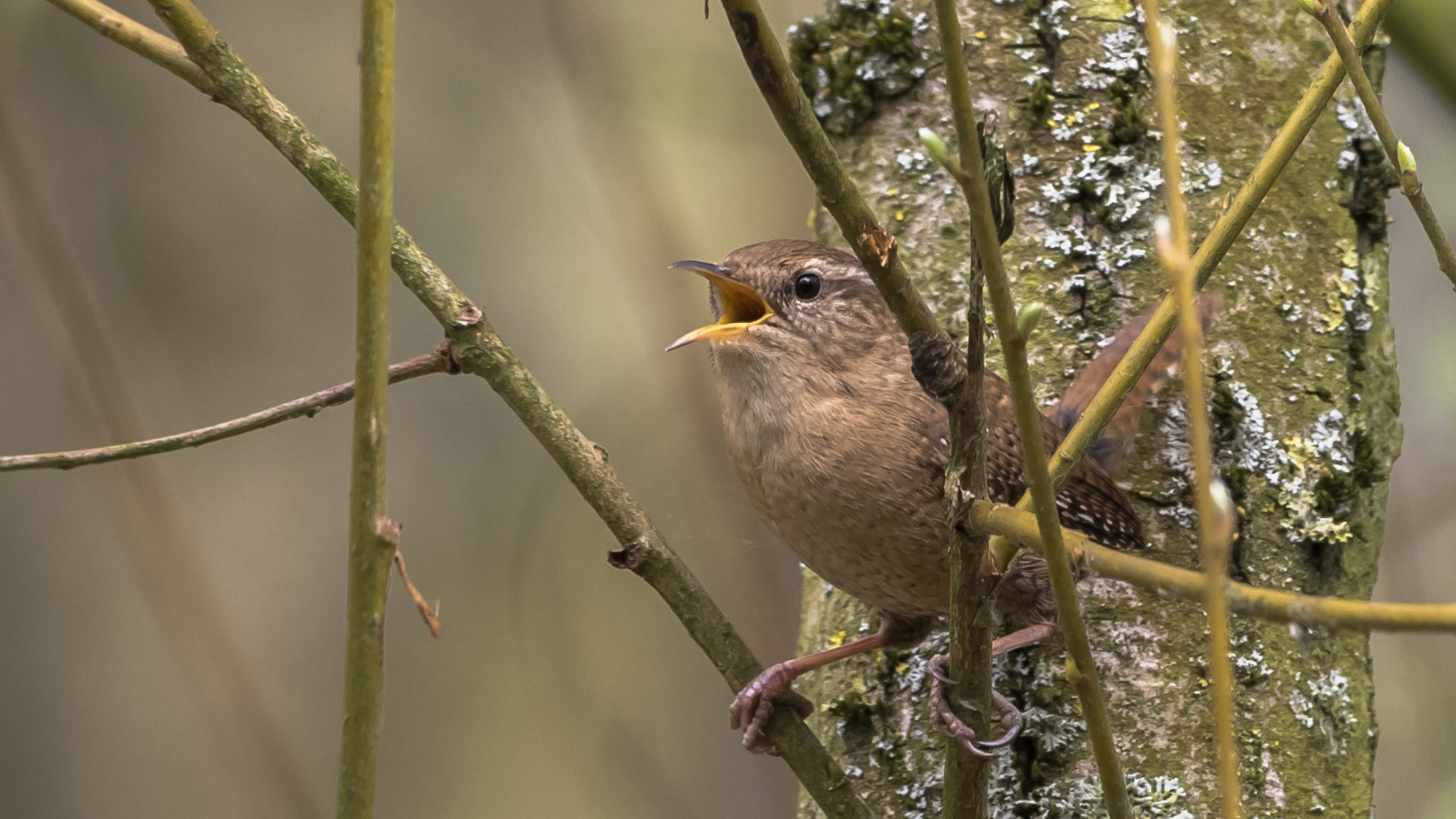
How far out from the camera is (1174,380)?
2281 mm

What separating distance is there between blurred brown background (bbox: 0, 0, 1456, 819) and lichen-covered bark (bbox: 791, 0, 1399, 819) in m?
1.29

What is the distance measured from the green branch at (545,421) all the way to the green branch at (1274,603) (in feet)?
2.49

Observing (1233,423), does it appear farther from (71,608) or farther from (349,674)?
(71,608)

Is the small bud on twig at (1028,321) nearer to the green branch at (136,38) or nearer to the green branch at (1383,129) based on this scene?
the green branch at (1383,129)

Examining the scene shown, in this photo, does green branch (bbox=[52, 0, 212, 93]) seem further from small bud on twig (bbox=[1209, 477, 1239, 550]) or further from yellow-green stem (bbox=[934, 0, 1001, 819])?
small bud on twig (bbox=[1209, 477, 1239, 550])

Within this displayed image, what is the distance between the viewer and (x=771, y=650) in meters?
3.38

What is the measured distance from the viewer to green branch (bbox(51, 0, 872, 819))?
1.44 m

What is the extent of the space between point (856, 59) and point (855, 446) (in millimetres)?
874

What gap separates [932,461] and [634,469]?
201 cm

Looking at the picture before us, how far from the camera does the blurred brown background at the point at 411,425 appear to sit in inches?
152

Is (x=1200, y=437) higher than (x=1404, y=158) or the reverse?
the reverse

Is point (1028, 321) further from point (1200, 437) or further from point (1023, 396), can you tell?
point (1200, 437)

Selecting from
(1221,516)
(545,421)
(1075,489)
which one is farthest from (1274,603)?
(1075,489)

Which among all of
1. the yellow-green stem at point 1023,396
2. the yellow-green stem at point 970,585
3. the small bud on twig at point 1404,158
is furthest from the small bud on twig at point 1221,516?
the small bud on twig at point 1404,158
